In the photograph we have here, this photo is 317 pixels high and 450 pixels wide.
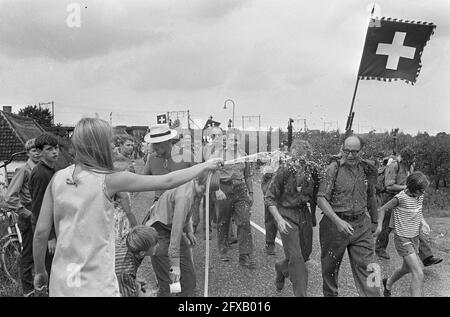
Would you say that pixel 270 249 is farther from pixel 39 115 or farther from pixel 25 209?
pixel 39 115

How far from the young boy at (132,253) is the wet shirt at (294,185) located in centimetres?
148

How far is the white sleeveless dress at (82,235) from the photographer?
2.29 metres

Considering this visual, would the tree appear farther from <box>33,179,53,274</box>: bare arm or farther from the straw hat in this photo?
<box>33,179,53,274</box>: bare arm

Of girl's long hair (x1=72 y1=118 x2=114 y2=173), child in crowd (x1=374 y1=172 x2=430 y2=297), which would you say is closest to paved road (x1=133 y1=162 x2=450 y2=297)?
child in crowd (x1=374 y1=172 x2=430 y2=297)

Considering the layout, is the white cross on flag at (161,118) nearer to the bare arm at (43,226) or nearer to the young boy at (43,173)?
the young boy at (43,173)

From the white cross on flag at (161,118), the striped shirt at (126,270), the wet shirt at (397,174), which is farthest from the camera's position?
the wet shirt at (397,174)

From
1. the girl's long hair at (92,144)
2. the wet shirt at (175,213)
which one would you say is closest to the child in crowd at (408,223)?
the wet shirt at (175,213)

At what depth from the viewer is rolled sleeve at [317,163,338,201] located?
13.5 ft

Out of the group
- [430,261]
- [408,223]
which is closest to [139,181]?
[408,223]

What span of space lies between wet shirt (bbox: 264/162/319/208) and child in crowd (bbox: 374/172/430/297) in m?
0.72

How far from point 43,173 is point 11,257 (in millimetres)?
1540
